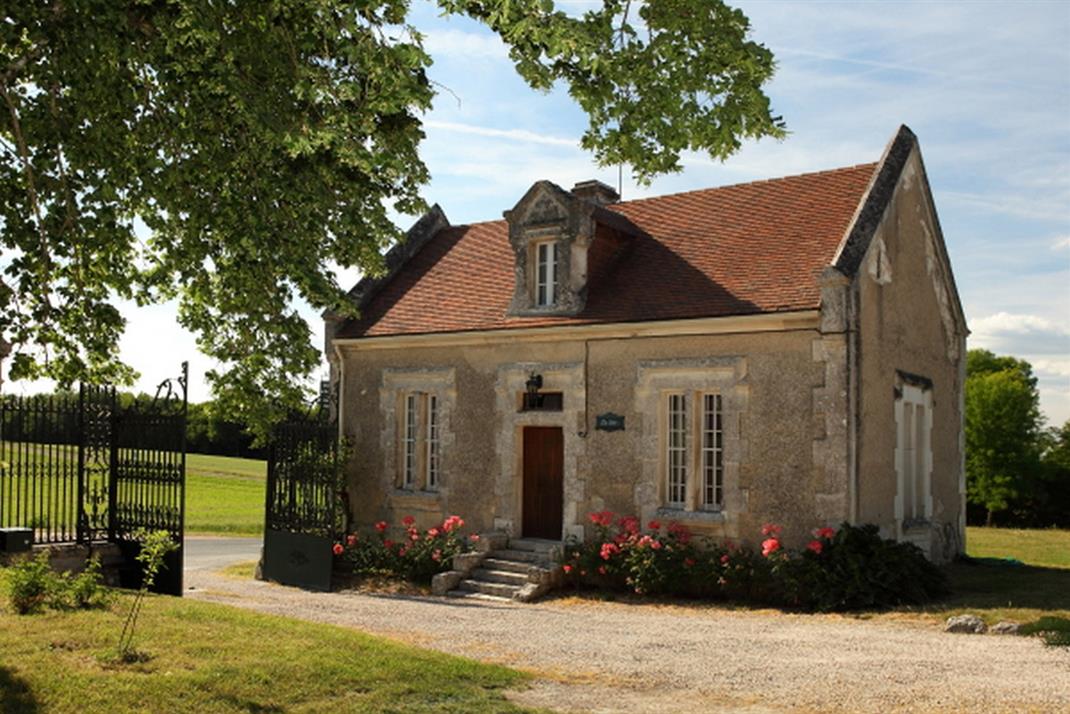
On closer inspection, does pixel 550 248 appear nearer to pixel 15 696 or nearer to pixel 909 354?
pixel 909 354

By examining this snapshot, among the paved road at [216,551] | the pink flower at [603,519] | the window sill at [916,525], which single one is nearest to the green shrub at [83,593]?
the pink flower at [603,519]

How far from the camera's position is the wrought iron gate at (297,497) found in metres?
17.0

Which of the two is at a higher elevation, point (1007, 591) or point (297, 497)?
point (297, 497)

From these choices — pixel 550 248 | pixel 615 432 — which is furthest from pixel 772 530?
pixel 550 248

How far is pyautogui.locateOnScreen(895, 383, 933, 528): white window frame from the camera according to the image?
15805 mm

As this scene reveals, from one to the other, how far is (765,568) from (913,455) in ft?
14.0

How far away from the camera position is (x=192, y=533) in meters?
27.2

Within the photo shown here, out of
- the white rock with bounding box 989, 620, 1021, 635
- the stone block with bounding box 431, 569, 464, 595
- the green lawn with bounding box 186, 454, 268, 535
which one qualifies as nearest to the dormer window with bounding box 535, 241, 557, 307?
the stone block with bounding box 431, 569, 464, 595

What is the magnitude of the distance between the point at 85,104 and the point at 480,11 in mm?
3145

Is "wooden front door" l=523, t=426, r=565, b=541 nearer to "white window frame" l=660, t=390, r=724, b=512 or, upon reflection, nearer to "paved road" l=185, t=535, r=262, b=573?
"white window frame" l=660, t=390, r=724, b=512

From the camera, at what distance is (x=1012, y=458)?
130ft

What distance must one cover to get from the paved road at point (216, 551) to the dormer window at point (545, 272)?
27.2ft

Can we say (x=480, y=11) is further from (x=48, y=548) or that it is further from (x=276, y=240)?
(x=48, y=548)

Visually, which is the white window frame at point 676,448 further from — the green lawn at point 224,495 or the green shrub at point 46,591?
the green lawn at point 224,495
